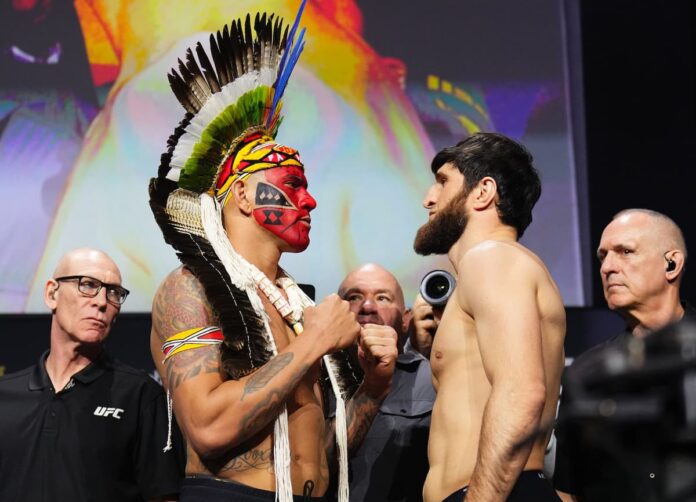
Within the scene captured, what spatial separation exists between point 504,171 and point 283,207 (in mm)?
582

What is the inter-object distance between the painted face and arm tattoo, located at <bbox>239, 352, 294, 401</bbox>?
401 mm

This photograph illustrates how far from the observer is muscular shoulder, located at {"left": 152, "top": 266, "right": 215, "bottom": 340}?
Result: 6.95 ft

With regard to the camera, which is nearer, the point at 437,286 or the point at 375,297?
the point at 437,286

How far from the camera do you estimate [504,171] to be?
230cm

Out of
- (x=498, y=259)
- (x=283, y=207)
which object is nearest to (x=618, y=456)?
(x=498, y=259)

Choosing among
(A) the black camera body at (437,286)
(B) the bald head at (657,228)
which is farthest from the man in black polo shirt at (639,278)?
(A) the black camera body at (437,286)

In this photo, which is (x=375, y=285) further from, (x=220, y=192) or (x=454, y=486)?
(x=454, y=486)

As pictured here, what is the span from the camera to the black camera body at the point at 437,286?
2805 millimetres

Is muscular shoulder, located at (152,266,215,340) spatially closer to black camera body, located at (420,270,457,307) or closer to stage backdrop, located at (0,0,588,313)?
black camera body, located at (420,270,457,307)

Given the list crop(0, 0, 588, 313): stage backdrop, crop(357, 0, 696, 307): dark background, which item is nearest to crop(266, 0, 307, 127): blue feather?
crop(0, 0, 588, 313): stage backdrop

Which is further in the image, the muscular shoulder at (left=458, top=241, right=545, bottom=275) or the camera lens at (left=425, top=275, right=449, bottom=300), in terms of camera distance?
the camera lens at (left=425, top=275, right=449, bottom=300)

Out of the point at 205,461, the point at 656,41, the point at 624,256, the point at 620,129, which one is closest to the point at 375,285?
the point at 624,256

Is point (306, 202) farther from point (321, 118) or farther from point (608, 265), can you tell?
point (321, 118)

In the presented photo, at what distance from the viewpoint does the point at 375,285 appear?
322cm
